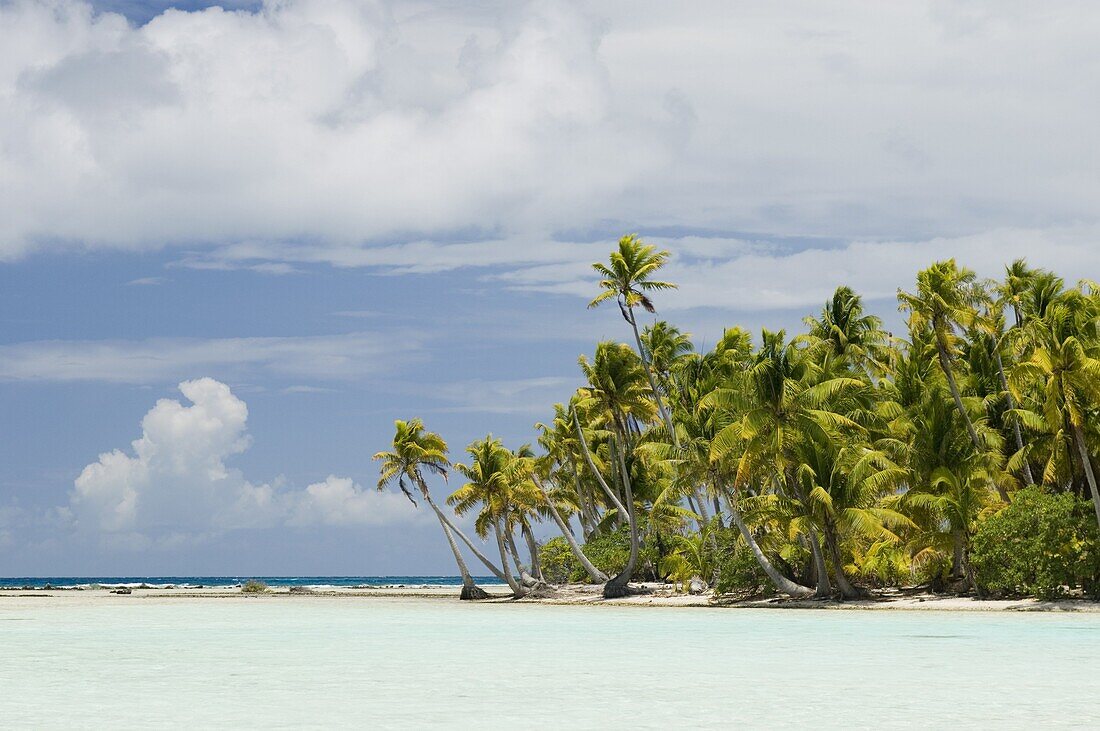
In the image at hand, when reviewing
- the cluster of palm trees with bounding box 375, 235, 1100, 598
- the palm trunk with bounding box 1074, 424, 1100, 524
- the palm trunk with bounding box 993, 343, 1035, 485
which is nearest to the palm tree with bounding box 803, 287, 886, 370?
the cluster of palm trees with bounding box 375, 235, 1100, 598

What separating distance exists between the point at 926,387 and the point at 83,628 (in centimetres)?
2732

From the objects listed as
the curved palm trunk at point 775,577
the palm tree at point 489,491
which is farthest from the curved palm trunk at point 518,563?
the curved palm trunk at point 775,577

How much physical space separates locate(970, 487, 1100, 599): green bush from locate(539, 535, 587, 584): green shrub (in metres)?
28.3

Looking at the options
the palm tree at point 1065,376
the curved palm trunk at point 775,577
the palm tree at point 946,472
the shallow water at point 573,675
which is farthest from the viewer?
the curved palm trunk at point 775,577

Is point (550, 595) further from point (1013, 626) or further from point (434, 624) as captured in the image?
point (1013, 626)

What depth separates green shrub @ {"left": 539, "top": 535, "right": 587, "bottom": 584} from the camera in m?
59.0

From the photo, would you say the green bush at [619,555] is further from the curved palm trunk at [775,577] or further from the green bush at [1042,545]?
the green bush at [1042,545]

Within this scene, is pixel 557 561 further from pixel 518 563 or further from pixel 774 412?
pixel 774 412

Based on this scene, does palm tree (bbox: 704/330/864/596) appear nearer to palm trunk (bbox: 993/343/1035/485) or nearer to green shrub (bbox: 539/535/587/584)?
palm trunk (bbox: 993/343/1035/485)

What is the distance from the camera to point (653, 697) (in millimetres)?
12859

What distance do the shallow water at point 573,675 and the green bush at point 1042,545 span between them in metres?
3.00

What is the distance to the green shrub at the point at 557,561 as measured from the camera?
59.0 metres

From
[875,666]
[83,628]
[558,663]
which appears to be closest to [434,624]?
[83,628]

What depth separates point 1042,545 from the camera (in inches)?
1219
